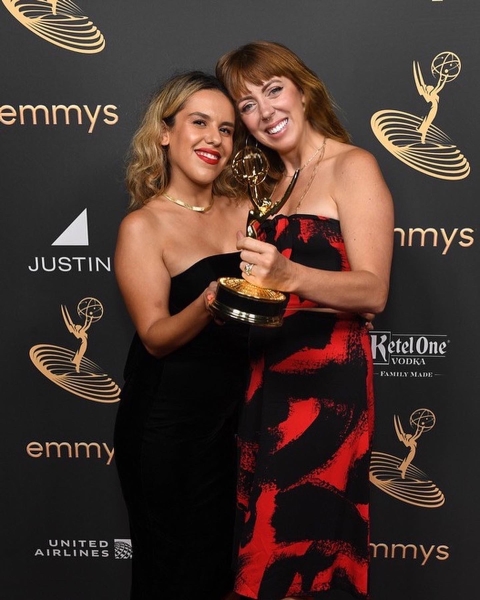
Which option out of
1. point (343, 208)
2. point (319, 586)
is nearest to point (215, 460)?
point (319, 586)

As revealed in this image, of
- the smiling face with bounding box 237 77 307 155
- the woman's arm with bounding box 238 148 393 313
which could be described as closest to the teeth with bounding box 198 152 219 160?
the smiling face with bounding box 237 77 307 155

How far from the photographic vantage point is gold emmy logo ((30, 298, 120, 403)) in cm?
237

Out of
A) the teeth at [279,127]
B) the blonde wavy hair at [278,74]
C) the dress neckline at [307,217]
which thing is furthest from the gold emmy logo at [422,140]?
the dress neckline at [307,217]

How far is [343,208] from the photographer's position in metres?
1.55

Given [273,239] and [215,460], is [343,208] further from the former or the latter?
[215,460]

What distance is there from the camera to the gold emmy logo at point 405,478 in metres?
2.44

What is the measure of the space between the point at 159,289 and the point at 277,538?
66 cm

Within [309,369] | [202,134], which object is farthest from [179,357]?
[202,134]

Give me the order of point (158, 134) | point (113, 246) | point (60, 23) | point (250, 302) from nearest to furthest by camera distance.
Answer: point (250, 302) → point (158, 134) → point (60, 23) → point (113, 246)

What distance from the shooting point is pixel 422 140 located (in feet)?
7.11

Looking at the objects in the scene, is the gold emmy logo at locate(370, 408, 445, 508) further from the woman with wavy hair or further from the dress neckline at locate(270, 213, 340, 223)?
the dress neckline at locate(270, 213, 340, 223)

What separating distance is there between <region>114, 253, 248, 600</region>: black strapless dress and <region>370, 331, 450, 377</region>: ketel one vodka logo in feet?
2.30

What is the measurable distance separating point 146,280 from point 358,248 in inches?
20.3

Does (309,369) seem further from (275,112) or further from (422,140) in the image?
(422,140)
